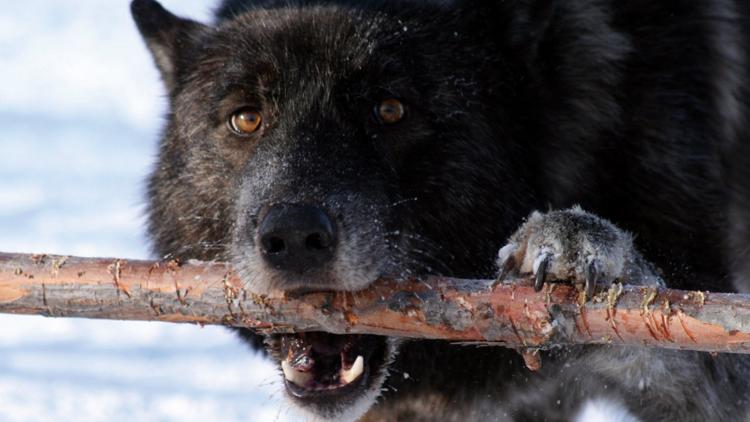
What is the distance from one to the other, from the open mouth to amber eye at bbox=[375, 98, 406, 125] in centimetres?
65

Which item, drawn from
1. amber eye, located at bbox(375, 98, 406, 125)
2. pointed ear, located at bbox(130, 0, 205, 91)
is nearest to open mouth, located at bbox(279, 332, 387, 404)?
amber eye, located at bbox(375, 98, 406, 125)

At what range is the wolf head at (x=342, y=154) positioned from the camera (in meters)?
2.51

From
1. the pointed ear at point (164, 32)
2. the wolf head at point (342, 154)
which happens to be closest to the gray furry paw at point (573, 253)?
the wolf head at point (342, 154)

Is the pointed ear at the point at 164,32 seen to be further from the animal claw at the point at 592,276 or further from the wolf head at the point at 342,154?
the animal claw at the point at 592,276

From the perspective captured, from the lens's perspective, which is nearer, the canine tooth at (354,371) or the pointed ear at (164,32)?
the canine tooth at (354,371)

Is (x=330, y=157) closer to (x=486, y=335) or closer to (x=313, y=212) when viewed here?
(x=313, y=212)

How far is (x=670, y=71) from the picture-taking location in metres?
3.27

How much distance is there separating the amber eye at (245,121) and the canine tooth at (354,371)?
2.56 ft

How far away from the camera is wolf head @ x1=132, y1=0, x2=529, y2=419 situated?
2510 millimetres

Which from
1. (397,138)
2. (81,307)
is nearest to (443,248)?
(397,138)

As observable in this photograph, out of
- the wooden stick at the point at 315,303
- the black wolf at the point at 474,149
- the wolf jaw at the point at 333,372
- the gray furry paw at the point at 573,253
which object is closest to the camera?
the wooden stick at the point at 315,303

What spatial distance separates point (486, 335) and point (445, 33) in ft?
4.63

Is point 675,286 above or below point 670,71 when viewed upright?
below

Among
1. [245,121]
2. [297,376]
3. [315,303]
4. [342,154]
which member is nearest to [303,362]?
[297,376]
